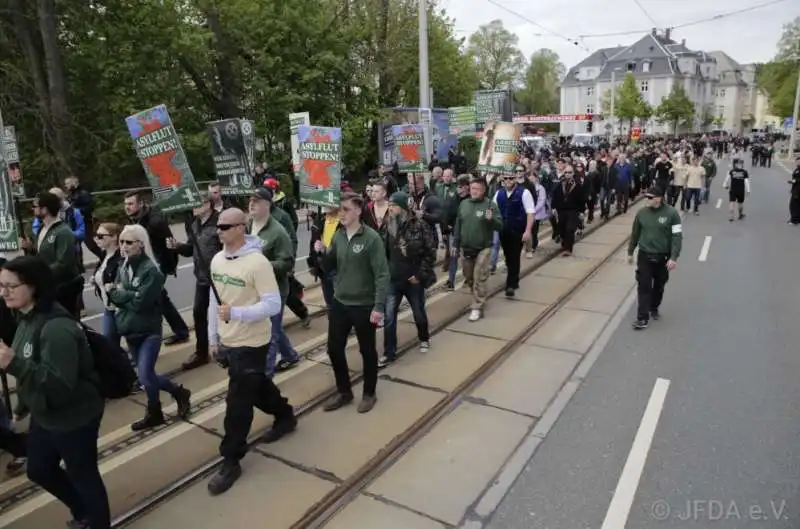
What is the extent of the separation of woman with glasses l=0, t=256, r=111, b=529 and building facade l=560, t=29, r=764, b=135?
7189 cm

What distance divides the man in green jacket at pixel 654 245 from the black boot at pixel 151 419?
18.6 feet

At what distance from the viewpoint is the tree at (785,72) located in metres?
53.6

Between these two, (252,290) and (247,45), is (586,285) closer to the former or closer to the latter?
(252,290)

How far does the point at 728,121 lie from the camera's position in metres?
104

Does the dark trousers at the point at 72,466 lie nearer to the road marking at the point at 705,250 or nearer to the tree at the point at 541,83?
the road marking at the point at 705,250

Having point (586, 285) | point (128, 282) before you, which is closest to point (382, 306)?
point (128, 282)

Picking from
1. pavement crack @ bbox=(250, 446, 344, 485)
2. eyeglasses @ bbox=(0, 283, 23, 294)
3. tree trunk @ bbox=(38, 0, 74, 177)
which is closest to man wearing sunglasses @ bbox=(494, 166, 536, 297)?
pavement crack @ bbox=(250, 446, 344, 485)

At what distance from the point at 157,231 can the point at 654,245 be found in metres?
6.00

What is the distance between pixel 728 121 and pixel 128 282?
388 ft

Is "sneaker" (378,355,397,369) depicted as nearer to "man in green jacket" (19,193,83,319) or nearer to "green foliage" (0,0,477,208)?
"man in green jacket" (19,193,83,319)

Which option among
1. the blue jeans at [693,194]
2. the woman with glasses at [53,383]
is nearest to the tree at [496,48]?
the blue jeans at [693,194]

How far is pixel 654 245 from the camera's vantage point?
7.60 m

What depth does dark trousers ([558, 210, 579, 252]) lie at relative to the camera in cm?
1174

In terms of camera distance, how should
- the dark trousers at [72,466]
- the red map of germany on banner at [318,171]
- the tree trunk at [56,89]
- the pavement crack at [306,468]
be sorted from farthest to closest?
1. the tree trunk at [56,89]
2. the red map of germany on banner at [318,171]
3. the pavement crack at [306,468]
4. the dark trousers at [72,466]
